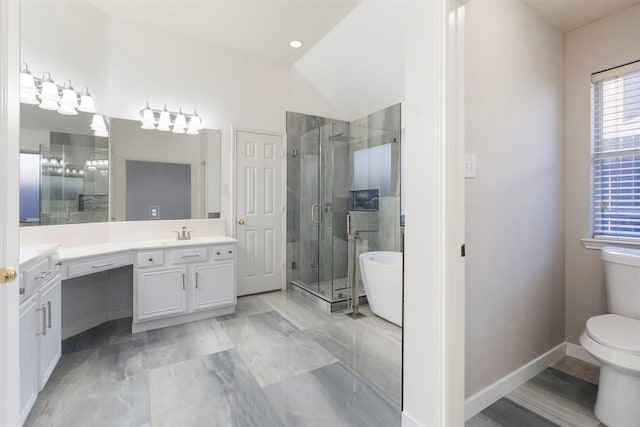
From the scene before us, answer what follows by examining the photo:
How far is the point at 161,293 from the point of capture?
8.48 ft

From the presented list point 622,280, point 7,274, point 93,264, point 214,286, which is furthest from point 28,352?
point 622,280

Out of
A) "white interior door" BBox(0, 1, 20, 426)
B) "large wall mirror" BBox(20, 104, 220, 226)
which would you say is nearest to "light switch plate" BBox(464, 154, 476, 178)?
"white interior door" BBox(0, 1, 20, 426)

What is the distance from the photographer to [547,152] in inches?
75.7

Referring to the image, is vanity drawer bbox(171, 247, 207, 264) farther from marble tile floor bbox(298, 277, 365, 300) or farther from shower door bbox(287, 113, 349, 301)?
marble tile floor bbox(298, 277, 365, 300)

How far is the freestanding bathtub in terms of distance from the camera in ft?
8.52

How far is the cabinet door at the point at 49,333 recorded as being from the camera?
167cm

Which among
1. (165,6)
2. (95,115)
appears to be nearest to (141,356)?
(95,115)

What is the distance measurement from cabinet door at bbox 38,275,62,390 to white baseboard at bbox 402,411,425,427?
1982mm

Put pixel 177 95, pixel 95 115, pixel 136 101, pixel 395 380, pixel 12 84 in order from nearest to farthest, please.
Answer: pixel 12 84, pixel 395 380, pixel 95 115, pixel 136 101, pixel 177 95

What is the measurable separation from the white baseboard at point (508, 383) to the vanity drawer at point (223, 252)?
6.82 feet

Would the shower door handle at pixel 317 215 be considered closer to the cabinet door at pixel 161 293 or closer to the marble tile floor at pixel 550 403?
→ the cabinet door at pixel 161 293

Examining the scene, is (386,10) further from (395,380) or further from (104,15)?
(395,380)

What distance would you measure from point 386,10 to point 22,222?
326 cm

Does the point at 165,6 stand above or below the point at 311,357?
above
